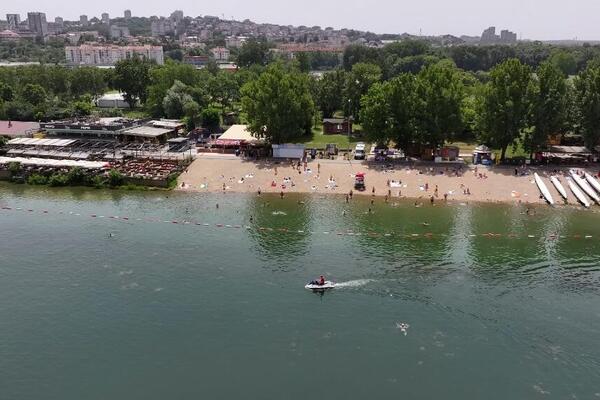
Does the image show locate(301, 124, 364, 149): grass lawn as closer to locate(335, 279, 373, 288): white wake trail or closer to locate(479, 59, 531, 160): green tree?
locate(479, 59, 531, 160): green tree

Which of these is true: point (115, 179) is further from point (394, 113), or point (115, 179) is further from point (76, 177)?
point (394, 113)

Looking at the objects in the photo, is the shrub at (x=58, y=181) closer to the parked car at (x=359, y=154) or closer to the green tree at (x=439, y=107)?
the parked car at (x=359, y=154)

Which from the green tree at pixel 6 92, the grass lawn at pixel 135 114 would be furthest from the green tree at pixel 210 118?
the green tree at pixel 6 92

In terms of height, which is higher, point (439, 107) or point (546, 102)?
point (546, 102)

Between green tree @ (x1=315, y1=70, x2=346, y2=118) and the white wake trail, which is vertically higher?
green tree @ (x1=315, y1=70, x2=346, y2=118)

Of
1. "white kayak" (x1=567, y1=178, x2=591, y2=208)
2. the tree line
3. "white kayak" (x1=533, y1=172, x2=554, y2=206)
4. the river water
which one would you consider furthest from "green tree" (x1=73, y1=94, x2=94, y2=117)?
"white kayak" (x1=567, y1=178, x2=591, y2=208)

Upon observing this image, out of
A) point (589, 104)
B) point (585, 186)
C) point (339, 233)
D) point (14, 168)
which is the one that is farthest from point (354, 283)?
point (14, 168)
